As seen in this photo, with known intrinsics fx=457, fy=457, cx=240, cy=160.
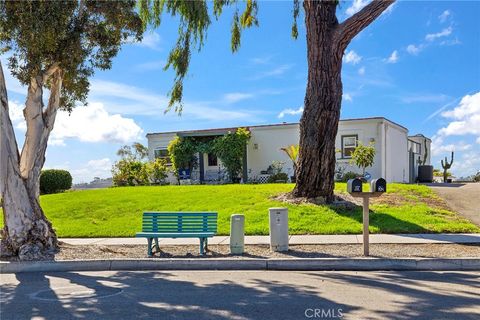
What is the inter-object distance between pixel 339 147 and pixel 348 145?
1.65 feet

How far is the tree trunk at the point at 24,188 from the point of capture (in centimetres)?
940

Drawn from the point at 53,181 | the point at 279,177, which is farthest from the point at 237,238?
the point at 53,181

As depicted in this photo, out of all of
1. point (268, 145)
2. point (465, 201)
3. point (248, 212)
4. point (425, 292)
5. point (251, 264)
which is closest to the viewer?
point (425, 292)

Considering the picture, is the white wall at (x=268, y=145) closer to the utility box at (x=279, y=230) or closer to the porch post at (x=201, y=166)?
the porch post at (x=201, y=166)

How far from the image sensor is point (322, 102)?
1430 centimetres

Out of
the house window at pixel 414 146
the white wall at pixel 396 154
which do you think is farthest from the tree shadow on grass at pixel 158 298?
the house window at pixel 414 146

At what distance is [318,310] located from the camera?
5.55 m

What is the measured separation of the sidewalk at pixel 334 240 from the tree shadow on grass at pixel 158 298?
2832 millimetres

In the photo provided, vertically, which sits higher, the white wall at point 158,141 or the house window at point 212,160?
the white wall at point 158,141

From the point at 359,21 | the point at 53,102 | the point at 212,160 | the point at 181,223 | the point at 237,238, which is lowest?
the point at 237,238

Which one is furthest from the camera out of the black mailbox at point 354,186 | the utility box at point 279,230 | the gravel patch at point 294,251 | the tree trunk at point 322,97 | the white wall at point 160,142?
the white wall at point 160,142

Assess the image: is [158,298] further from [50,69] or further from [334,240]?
[50,69]

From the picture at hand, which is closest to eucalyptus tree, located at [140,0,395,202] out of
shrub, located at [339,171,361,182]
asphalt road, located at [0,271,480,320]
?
asphalt road, located at [0,271,480,320]

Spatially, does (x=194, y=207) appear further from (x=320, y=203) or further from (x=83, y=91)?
(x=83, y=91)
